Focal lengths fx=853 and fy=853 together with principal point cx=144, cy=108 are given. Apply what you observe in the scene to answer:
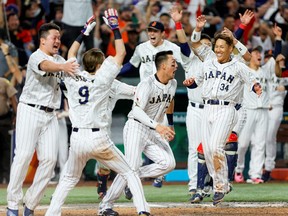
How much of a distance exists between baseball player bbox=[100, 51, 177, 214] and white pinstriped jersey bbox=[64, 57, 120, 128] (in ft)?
3.05

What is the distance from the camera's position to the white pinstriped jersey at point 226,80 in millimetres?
10859

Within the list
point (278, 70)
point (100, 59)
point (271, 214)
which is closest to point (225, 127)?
point (271, 214)

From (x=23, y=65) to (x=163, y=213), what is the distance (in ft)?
25.3

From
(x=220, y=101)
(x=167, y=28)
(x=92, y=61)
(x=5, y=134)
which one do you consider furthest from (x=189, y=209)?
(x=167, y=28)

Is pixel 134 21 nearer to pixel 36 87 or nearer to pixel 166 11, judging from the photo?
pixel 166 11

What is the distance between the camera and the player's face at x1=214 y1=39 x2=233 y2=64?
1094cm

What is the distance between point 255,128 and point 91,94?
7.49 m

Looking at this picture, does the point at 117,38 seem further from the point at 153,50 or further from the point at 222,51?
the point at 153,50

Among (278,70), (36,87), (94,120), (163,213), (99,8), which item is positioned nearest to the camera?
(94,120)

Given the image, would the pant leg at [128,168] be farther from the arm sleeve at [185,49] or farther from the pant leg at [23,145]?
the arm sleeve at [185,49]

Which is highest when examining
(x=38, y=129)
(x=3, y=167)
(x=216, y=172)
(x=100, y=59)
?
(x=100, y=59)

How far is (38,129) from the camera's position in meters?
9.60

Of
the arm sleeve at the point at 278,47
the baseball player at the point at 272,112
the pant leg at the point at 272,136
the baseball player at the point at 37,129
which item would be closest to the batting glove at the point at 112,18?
the baseball player at the point at 37,129

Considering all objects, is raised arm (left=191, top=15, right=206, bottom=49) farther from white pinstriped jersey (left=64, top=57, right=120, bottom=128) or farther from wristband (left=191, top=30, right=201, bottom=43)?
white pinstriped jersey (left=64, top=57, right=120, bottom=128)
